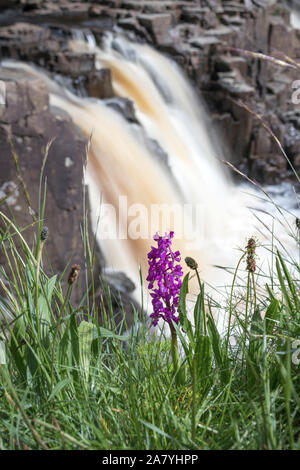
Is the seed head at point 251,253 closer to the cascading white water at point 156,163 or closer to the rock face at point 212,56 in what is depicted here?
the cascading white water at point 156,163

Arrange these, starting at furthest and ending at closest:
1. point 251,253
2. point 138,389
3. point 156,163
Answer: point 156,163 < point 138,389 < point 251,253

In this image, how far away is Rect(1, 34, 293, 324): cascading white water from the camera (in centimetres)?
372

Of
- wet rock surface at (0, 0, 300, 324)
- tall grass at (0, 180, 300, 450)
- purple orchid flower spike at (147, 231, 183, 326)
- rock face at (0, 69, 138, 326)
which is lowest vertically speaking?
tall grass at (0, 180, 300, 450)

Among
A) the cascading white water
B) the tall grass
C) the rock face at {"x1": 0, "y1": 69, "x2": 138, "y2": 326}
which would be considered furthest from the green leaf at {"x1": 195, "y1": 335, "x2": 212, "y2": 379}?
the cascading white water

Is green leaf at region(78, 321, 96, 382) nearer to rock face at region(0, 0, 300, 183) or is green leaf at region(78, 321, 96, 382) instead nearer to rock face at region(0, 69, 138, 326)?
rock face at region(0, 69, 138, 326)

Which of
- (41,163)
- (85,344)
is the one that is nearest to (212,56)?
(41,163)

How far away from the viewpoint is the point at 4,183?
233cm

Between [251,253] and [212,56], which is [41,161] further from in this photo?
[212,56]

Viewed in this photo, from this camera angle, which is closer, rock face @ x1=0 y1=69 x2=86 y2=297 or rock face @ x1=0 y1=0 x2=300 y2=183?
rock face @ x1=0 y1=69 x2=86 y2=297

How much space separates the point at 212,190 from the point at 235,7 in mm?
3382

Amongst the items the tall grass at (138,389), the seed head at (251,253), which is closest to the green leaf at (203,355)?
the tall grass at (138,389)

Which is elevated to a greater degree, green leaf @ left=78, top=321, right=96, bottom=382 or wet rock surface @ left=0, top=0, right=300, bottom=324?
wet rock surface @ left=0, top=0, right=300, bottom=324

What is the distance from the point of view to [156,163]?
14.5ft
